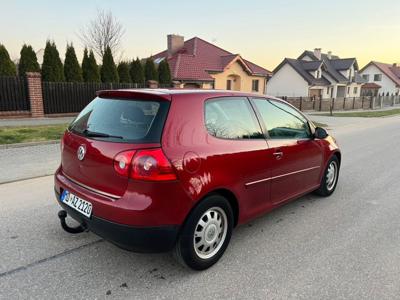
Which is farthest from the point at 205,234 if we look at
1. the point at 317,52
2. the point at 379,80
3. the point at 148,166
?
the point at 379,80

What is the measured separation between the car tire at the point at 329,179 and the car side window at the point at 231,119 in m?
1.91

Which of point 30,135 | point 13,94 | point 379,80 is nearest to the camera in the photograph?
point 30,135

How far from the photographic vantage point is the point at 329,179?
4914 millimetres

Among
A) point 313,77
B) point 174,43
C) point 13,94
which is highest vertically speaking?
point 174,43

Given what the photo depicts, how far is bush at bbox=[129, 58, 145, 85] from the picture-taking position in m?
18.6

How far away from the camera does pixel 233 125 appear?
3.14m

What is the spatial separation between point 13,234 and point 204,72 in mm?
23720

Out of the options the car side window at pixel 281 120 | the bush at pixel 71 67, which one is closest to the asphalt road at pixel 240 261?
the car side window at pixel 281 120

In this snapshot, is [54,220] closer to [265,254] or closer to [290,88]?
[265,254]

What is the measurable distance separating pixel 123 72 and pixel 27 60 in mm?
5056

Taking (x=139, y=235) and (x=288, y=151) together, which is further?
(x=288, y=151)

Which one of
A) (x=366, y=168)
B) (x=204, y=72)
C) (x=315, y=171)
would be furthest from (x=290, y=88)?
(x=315, y=171)

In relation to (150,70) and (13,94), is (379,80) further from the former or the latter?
(13,94)

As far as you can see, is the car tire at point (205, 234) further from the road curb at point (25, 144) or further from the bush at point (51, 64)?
the bush at point (51, 64)
